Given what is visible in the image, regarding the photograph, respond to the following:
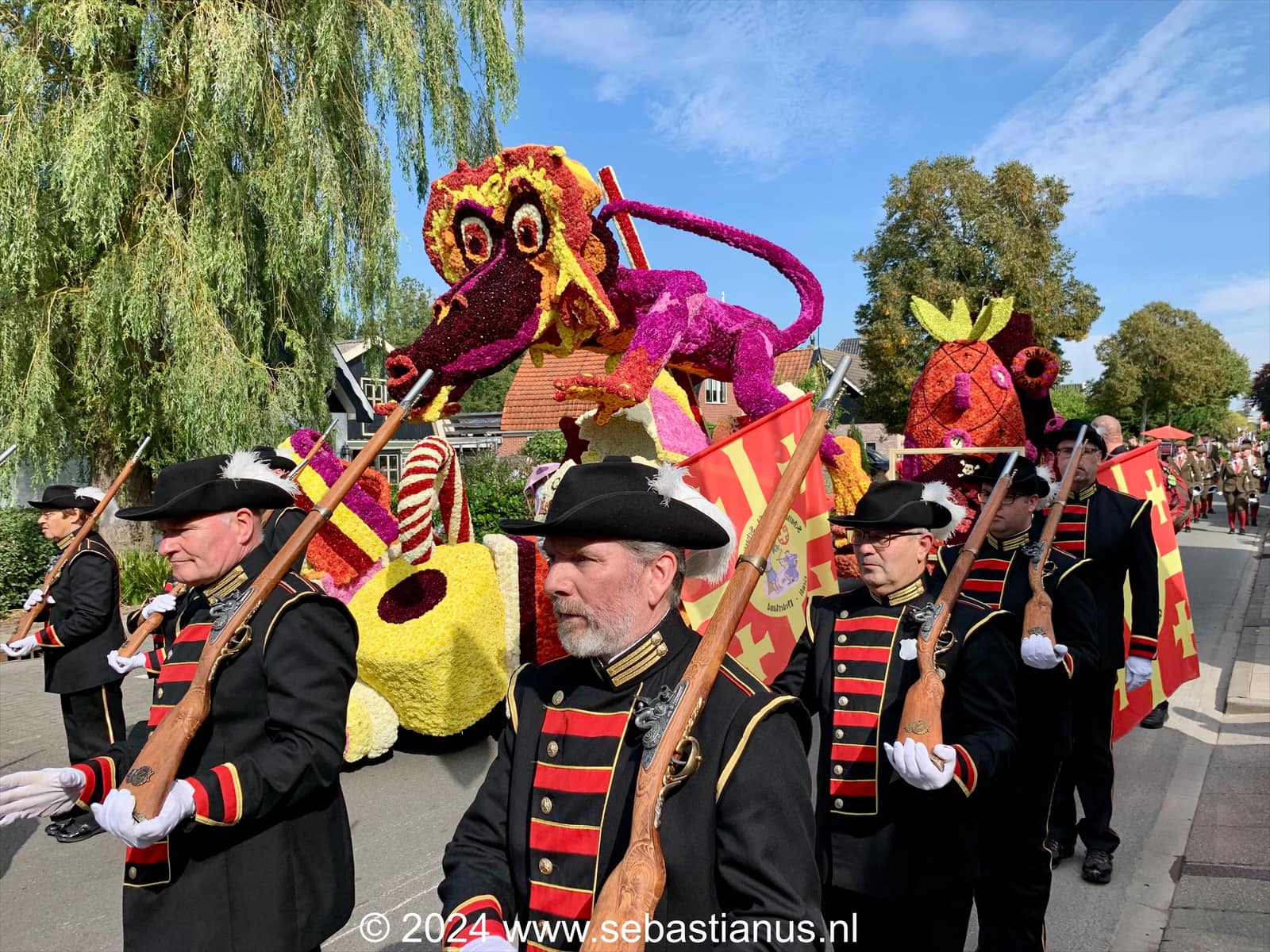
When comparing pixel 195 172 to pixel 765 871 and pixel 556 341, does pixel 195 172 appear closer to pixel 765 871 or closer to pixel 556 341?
pixel 556 341

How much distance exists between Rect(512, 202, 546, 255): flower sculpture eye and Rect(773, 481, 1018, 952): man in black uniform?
9.37 ft

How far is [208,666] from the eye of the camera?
7.41ft

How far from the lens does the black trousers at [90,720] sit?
5363mm

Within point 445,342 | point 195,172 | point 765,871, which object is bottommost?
point 765,871

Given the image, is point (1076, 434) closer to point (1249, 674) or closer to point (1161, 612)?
point (1161, 612)

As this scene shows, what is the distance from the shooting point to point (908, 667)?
2.63 meters

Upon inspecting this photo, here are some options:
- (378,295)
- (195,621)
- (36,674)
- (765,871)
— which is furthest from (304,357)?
(765,871)

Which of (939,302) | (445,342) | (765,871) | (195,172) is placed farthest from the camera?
(939,302)

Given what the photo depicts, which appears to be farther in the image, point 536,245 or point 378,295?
point 378,295

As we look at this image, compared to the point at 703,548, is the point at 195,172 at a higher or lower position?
higher

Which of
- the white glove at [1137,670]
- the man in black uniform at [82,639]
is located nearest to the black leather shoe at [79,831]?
the man in black uniform at [82,639]

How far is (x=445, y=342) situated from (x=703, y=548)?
3374 millimetres

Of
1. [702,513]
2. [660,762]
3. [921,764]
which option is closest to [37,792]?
[660,762]

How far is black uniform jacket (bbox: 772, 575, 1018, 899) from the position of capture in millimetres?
2496
